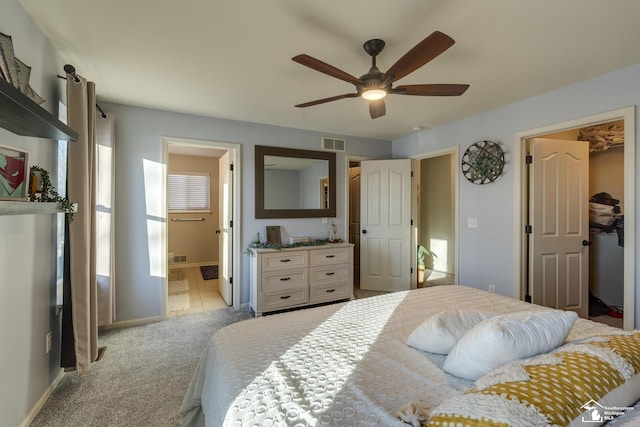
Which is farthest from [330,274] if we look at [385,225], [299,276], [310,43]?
[310,43]

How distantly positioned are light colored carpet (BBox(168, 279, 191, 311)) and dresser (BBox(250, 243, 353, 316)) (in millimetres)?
998

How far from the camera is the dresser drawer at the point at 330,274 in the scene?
3.68m

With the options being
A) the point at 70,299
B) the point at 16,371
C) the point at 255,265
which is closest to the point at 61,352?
the point at 70,299

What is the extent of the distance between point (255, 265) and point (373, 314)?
199cm

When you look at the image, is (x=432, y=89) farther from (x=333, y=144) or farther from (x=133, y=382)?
(x=133, y=382)

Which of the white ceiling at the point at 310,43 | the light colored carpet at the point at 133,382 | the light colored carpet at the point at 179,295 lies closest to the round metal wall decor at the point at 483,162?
the white ceiling at the point at 310,43

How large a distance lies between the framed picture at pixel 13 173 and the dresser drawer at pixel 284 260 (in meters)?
2.18

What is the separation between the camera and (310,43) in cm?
198

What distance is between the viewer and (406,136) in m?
4.55

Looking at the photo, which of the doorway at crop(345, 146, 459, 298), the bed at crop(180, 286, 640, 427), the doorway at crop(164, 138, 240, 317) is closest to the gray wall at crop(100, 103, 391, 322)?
the doorway at crop(164, 138, 240, 317)

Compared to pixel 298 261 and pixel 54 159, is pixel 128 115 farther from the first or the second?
pixel 298 261

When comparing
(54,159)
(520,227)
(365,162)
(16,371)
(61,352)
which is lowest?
(61,352)

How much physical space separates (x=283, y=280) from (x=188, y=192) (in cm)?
387
